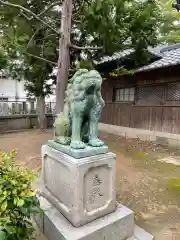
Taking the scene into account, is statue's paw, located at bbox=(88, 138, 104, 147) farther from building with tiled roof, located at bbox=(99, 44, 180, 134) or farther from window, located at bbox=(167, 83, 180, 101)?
window, located at bbox=(167, 83, 180, 101)

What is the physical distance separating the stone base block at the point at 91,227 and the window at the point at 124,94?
6.54 metres

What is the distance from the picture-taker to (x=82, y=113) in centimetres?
198

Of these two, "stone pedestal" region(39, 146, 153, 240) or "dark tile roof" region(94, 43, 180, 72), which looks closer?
"stone pedestal" region(39, 146, 153, 240)

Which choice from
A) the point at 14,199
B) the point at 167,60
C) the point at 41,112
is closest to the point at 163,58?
→ the point at 167,60

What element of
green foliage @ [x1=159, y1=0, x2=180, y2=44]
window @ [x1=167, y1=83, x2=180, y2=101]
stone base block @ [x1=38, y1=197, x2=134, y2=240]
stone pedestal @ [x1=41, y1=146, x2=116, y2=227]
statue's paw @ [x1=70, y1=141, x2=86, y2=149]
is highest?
green foliage @ [x1=159, y1=0, x2=180, y2=44]

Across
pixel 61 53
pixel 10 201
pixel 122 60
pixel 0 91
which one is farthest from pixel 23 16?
pixel 0 91

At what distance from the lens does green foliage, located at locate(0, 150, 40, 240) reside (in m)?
1.29

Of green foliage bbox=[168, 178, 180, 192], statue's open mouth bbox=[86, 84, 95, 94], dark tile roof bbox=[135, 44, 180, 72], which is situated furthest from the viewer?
dark tile roof bbox=[135, 44, 180, 72]

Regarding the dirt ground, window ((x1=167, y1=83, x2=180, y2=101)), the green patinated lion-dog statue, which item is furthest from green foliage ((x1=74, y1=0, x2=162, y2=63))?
the dirt ground

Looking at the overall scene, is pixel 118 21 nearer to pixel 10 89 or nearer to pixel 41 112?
pixel 41 112

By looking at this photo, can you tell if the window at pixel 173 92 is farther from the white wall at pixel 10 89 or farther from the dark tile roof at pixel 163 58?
the white wall at pixel 10 89

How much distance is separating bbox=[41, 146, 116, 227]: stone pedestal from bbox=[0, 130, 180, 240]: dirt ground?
911mm

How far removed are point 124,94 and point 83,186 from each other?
7.12 m

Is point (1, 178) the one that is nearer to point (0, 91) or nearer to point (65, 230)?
point (65, 230)
